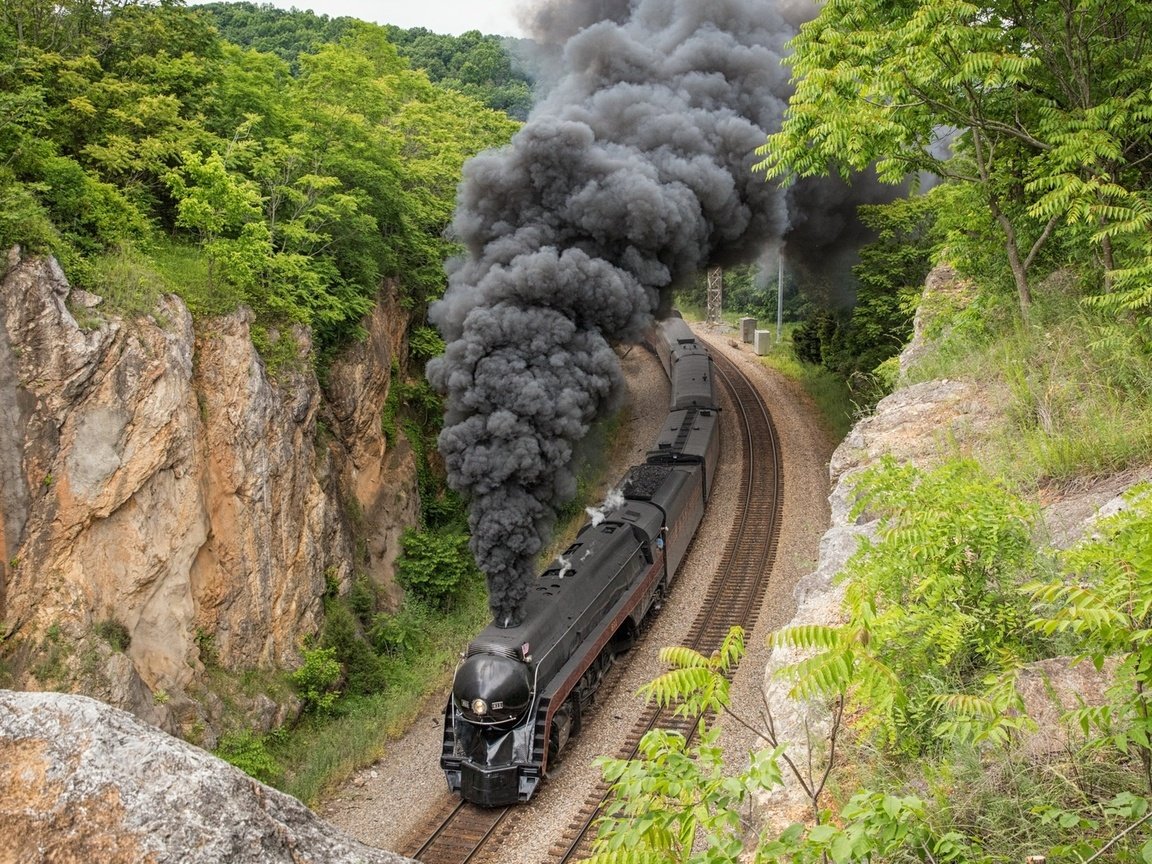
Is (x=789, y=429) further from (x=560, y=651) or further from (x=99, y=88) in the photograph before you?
(x=99, y=88)

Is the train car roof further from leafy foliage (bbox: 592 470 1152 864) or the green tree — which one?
leafy foliage (bbox: 592 470 1152 864)

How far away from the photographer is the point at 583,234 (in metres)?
17.0

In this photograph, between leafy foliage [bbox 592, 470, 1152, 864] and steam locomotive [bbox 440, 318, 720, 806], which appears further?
steam locomotive [bbox 440, 318, 720, 806]

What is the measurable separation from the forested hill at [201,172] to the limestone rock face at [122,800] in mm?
12218

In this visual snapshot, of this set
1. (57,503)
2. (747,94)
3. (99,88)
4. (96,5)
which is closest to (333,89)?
(96,5)

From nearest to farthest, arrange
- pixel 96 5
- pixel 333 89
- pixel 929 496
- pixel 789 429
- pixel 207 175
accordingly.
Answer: pixel 929 496, pixel 207 175, pixel 96 5, pixel 333 89, pixel 789 429

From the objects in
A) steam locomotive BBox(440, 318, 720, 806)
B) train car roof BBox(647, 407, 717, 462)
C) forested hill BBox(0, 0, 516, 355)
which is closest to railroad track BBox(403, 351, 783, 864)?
steam locomotive BBox(440, 318, 720, 806)

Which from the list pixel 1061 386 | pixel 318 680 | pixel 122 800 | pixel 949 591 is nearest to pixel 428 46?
pixel 318 680

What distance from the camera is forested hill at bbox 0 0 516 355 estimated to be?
1500cm

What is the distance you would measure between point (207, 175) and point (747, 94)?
14359mm

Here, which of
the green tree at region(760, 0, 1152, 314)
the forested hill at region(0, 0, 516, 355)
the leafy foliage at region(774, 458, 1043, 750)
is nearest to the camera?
the leafy foliage at region(774, 458, 1043, 750)

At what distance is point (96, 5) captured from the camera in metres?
19.5

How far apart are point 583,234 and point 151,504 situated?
8.91m

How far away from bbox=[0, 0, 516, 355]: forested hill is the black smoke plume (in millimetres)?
2909
